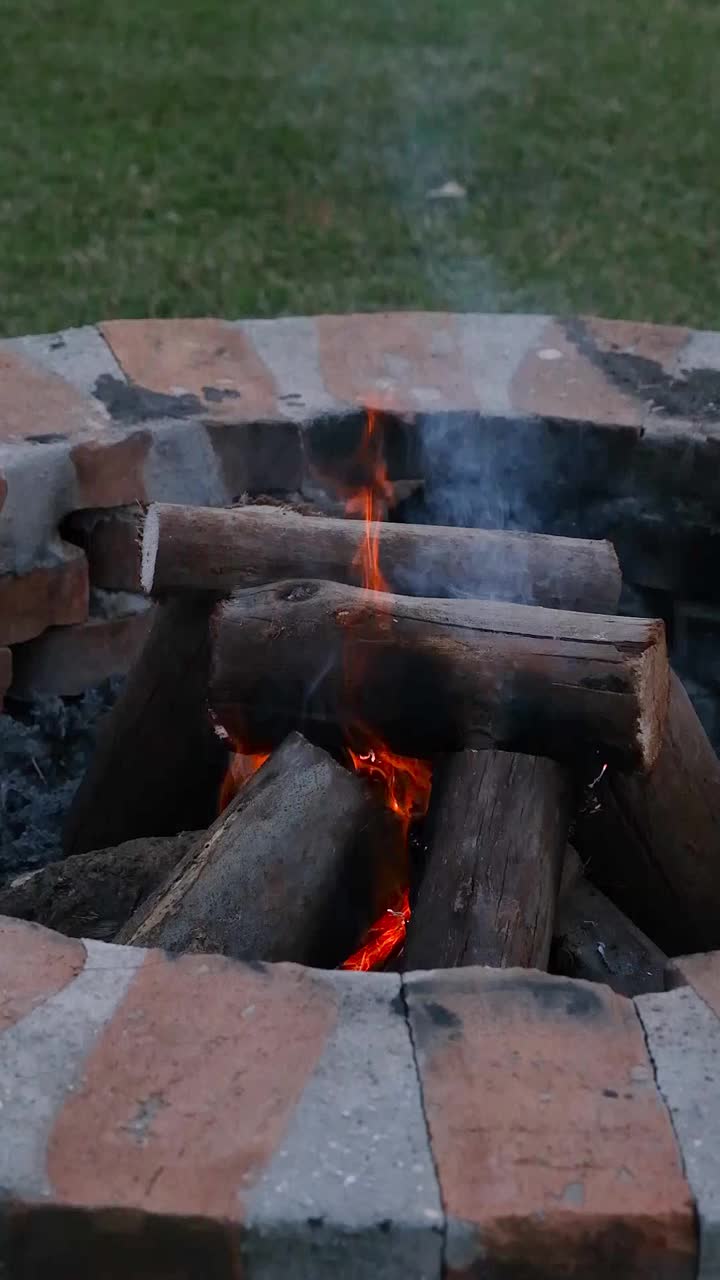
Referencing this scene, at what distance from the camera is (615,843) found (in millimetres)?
2053

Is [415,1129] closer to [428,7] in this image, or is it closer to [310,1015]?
[310,1015]

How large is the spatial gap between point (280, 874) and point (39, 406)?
109 centimetres

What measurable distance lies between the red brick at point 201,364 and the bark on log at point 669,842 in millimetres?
943

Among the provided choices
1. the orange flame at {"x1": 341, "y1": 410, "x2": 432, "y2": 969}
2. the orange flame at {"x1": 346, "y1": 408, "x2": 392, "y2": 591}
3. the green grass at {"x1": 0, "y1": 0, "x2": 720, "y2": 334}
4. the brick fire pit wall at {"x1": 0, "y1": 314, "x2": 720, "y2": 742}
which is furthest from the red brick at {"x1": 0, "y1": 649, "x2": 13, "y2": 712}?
the green grass at {"x1": 0, "y1": 0, "x2": 720, "y2": 334}

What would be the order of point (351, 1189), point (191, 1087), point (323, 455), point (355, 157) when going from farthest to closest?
1. point (355, 157)
2. point (323, 455)
3. point (191, 1087)
4. point (351, 1189)

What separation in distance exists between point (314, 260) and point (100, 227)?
77 centimetres

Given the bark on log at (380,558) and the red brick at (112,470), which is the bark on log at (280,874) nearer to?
the bark on log at (380,558)

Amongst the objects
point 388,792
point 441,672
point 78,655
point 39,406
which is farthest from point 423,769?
point 39,406

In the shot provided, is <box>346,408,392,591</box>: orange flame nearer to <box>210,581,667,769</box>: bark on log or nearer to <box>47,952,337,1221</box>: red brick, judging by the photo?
<box>210,581,667,769</box>: bark on log

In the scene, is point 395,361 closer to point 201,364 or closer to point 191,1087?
point 201,364

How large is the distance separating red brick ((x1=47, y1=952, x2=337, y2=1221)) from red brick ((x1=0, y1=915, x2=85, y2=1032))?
78 mm

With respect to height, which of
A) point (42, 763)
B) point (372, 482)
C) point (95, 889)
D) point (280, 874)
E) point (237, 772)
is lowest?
point (42, 763)

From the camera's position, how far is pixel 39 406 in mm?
2559

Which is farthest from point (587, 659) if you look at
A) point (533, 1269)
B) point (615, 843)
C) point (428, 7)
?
point (428, 7)
